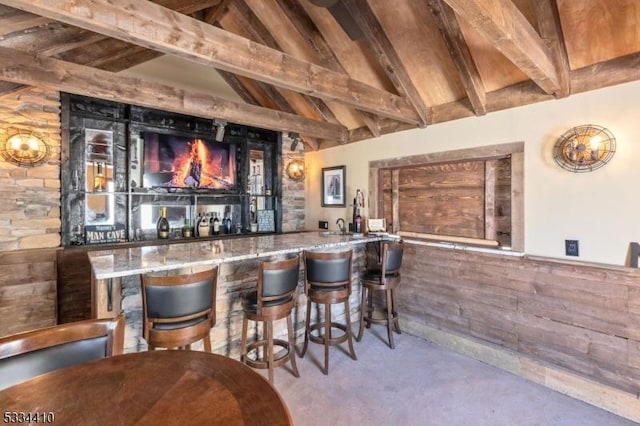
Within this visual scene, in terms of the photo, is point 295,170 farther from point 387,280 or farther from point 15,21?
point 15,21

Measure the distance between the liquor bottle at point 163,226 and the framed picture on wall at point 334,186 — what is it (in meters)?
2.28

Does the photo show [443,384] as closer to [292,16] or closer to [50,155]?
[292,16]

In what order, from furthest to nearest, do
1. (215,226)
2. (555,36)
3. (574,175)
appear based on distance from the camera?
(215,226)
(574,175)
(555,36)

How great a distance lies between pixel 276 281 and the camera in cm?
239

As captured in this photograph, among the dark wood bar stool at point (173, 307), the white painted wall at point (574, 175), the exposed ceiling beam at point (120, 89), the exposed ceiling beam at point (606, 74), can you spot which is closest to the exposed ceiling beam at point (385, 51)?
the white painted wall at point (574, 175)

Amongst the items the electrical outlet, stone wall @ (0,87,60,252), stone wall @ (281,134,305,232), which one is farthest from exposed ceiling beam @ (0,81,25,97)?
the electrical outlet

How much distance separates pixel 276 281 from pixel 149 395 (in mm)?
1423

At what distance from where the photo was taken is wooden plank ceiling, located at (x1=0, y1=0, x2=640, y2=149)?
192 centimetres

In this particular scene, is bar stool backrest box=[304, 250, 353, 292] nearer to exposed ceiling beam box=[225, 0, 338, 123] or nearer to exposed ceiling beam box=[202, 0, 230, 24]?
exposed ceiling beam box=[225, 0, 338, 123]

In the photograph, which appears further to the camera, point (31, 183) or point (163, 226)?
point (163, 226)

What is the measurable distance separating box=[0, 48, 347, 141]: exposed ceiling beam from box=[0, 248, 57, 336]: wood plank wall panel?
64.5 inches

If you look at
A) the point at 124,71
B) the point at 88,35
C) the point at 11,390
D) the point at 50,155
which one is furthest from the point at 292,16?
the point at 11,390

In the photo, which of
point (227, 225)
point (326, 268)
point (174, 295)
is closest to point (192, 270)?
point (174, 295)

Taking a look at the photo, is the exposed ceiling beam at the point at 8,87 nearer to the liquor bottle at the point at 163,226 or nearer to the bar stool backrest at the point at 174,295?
the liquor bottle at the point at 163,226
